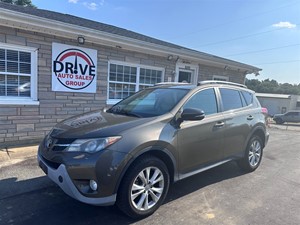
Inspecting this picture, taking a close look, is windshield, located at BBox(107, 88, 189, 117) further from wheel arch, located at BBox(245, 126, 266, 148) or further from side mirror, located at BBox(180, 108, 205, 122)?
wheel arch, located at BBox(245, 126, 266, 148)

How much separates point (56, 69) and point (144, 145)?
4581mm

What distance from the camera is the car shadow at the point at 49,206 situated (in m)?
2.90

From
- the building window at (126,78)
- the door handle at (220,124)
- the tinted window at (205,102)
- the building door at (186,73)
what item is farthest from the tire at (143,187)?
the building door at (186,73)

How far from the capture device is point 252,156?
494 centimetres

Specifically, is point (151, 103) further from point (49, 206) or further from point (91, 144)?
point (49, 206)

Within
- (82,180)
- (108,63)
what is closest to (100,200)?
(82,180)

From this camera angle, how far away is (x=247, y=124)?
4.62 metres

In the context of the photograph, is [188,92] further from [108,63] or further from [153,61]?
[153,61]

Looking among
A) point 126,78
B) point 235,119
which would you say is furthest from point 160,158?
point 126,78

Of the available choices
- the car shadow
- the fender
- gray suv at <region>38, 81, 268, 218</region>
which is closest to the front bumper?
gray suv at <region>38, 81, 268, 218</region>

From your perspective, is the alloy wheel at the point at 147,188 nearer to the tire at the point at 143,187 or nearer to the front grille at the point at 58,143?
the tire at the point at 143,187

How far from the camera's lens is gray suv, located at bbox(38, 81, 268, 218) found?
2.69m

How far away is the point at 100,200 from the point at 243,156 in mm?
3152

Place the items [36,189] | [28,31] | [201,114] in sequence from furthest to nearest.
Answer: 1. [28,31]
2. [36,189]
3. [201,114]
